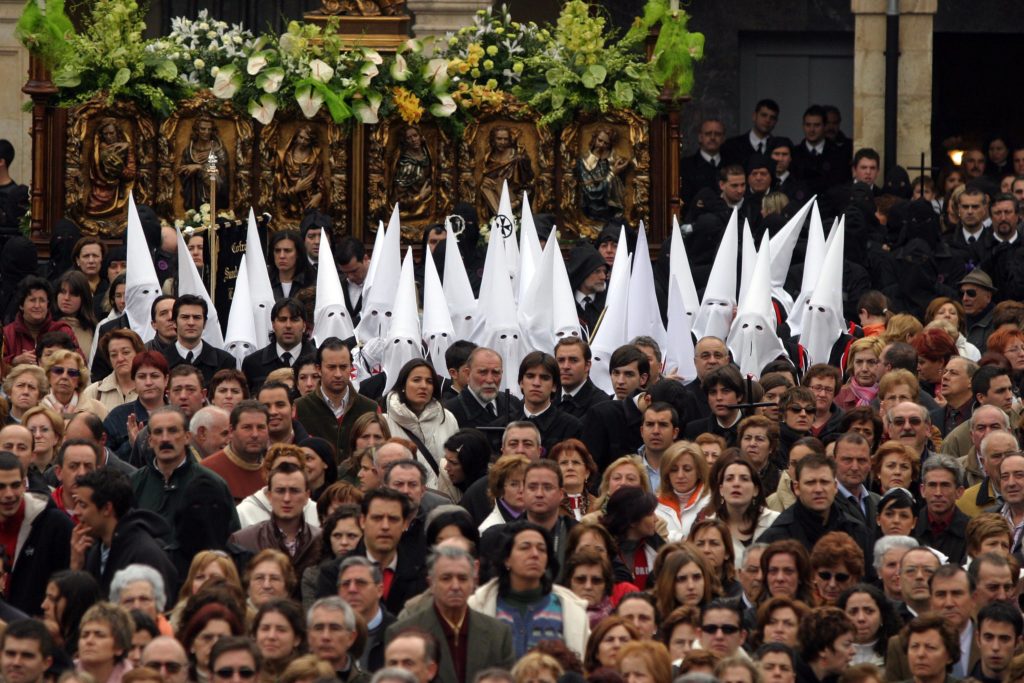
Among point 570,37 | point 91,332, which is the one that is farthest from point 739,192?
point 91,332

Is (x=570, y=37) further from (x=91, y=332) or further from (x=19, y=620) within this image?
(x=19, y=620)

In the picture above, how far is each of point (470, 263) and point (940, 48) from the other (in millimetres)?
11441

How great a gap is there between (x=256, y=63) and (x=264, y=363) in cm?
549

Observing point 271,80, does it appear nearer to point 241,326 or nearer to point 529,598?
point 241,326

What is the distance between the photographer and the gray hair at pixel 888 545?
45.1 ft

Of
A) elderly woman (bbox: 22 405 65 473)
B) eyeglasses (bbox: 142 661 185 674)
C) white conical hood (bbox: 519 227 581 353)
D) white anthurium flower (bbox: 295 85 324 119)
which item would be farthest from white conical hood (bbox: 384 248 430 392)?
eyeglasses (bbox: 142 661 185 674)

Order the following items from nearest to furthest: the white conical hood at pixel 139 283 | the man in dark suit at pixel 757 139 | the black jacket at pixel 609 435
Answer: the black jacket at pixel 609 435 → the white conical hood at pixel 139 283 → the man in dark suit at pixel 757 139

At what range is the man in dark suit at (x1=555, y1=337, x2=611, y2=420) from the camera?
1728cm

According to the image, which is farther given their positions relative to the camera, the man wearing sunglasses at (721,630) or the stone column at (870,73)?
the stone column at (870,73)

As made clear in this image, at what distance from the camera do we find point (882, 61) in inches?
1095

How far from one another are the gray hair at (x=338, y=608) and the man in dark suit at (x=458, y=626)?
332 mm

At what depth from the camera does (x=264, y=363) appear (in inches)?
729

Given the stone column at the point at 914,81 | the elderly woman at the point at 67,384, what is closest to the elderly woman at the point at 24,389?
the elderly woman at the point at 67,384

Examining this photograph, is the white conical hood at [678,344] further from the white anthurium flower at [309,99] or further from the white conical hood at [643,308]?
the white anthurium flower at [309,99]
